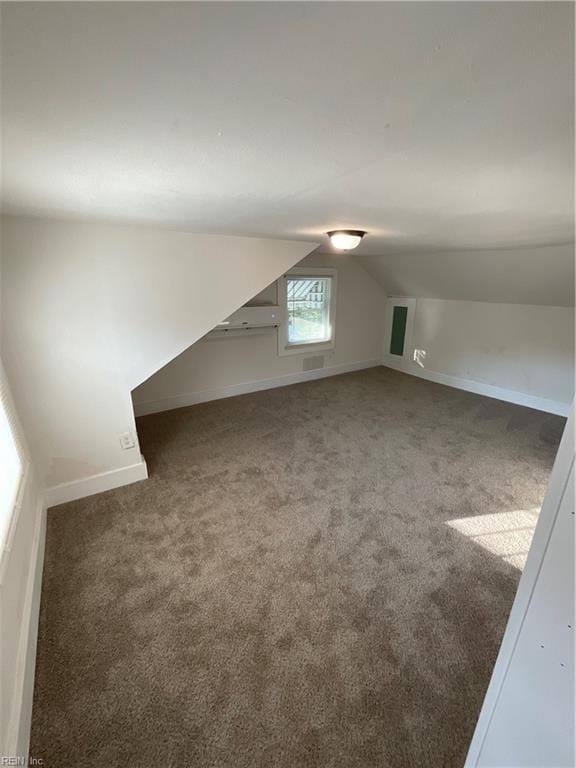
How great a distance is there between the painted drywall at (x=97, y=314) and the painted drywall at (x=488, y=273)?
6.79 ft

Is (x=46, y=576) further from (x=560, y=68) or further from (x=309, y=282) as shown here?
(x=309, y=282)

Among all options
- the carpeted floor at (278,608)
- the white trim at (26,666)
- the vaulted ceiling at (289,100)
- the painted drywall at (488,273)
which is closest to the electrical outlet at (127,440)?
the carpeted floor at (278,608)

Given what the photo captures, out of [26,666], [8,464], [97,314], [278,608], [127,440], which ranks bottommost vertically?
[278,608]

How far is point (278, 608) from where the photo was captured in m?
1.49

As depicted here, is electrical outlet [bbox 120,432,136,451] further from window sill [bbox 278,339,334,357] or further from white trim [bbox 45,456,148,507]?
window sill [bbox 278,339,334,357]

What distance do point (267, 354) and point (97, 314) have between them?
7.70ft

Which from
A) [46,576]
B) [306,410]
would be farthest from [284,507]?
[306,410]

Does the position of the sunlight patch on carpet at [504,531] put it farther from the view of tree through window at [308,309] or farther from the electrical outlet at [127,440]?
the view of tree through window at [308,309]

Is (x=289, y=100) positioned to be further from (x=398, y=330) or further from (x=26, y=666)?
(x=398, y=330)

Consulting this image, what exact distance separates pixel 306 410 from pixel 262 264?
176 cm

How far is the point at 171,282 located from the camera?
2160mm

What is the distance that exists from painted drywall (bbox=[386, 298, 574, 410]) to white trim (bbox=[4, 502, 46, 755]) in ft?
15.1

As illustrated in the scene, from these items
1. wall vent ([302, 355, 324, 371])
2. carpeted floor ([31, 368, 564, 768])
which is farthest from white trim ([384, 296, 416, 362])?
carpeted floor ([31, 368, 564, 768])

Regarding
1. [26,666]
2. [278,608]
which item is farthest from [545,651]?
[26,666]
